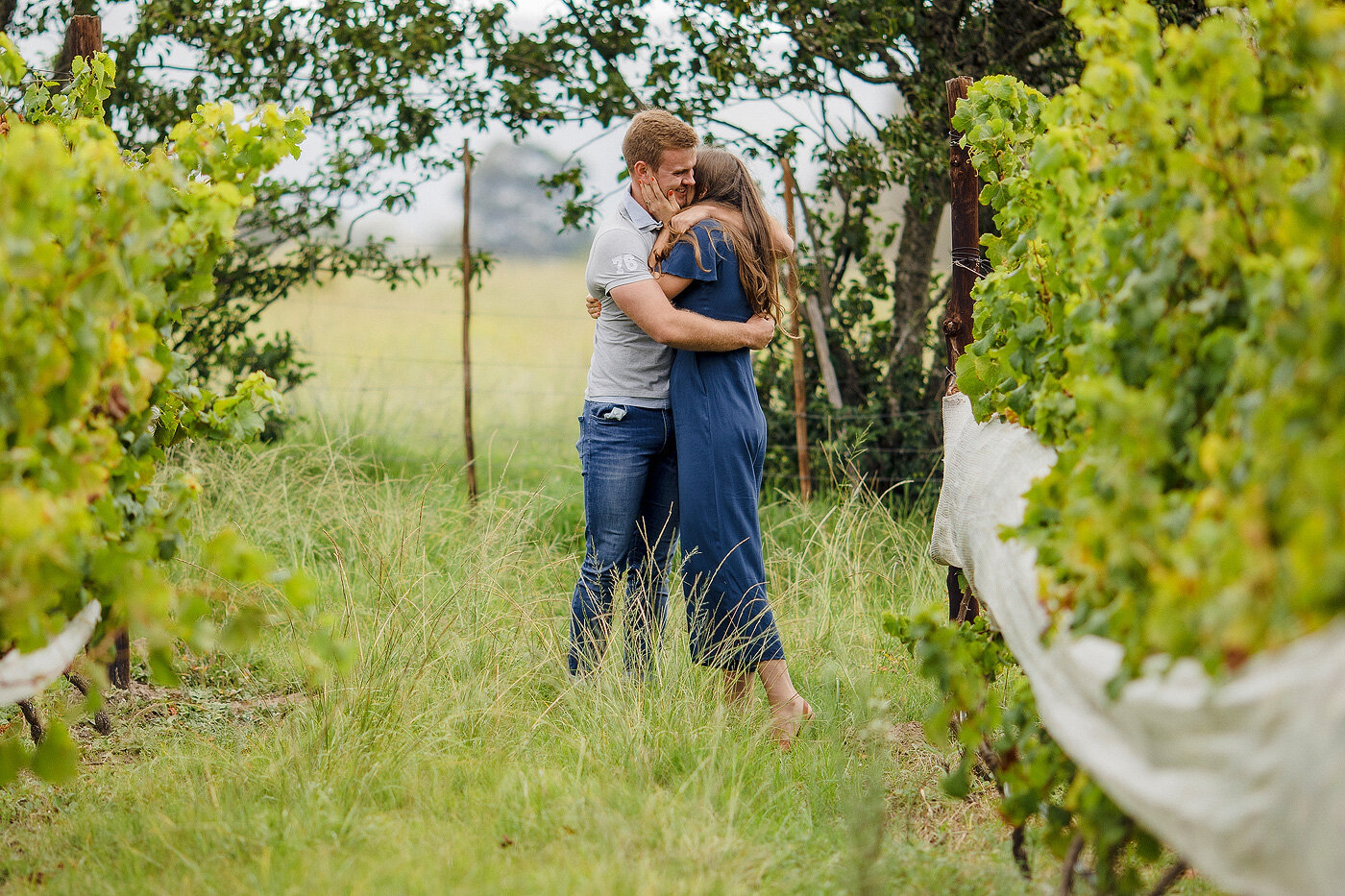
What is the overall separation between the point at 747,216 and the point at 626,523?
0.98m

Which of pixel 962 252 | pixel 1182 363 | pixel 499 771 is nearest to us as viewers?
pixel 1182 363

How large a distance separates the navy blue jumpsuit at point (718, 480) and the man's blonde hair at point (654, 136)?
0.26m

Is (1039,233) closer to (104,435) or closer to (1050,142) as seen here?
(1050,142)

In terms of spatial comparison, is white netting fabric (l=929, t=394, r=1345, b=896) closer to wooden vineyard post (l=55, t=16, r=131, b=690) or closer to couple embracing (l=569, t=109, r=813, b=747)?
couple embracing (l=569, t=109, r=813, b=747)

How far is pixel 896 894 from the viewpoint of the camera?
2.29 m

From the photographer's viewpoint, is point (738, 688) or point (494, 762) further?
point (738, 688)

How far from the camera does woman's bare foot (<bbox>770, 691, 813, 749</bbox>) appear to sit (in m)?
3.08

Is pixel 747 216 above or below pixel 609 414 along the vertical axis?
above

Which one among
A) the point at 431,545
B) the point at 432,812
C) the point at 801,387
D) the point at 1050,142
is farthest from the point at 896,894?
the point at 801,387

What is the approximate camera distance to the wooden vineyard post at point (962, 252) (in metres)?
3.46

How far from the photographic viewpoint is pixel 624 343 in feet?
10.5

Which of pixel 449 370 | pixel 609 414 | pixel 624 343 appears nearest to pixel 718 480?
pixel 609 414

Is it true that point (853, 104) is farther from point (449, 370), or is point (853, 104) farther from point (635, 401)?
point (449, 370)

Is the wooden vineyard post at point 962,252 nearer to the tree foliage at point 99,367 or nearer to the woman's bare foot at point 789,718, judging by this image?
the woman's bare foot at point 789,718
